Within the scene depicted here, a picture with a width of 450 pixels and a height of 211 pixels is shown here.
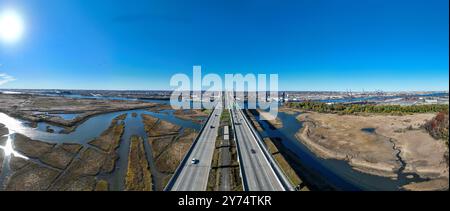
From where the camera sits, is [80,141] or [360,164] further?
[80,141]

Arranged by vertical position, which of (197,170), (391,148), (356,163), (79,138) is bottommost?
(356,163)

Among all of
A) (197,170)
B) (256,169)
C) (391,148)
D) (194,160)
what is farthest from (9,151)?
(391,148)

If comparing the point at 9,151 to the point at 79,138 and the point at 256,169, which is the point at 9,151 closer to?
the point at 79,138

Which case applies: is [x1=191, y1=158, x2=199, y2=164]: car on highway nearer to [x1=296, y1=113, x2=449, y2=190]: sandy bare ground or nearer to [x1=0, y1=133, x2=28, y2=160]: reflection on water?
[x1=296, y1=113, x2=449, y2=190]: sandy bare ground

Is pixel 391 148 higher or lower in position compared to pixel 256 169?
higher

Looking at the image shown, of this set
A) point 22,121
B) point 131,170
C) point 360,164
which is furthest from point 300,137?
point 22,121

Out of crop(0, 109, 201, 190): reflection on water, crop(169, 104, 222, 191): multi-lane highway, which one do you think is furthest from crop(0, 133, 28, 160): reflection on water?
crop(169, 104, 222, 191): multi-lane highway
